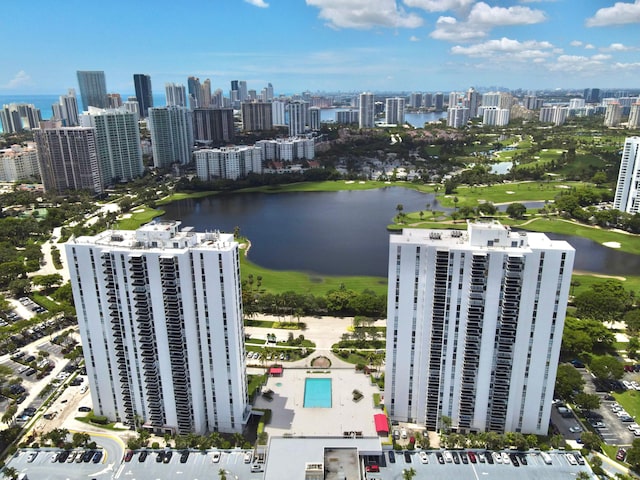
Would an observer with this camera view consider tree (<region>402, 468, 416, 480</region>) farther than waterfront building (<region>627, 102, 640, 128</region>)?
No

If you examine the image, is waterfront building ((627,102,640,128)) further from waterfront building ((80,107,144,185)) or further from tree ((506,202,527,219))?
waterfront building ((80,107,144,185))

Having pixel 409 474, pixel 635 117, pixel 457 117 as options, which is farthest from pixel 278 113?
pixel 409 474

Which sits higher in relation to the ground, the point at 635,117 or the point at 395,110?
the point at 395,110

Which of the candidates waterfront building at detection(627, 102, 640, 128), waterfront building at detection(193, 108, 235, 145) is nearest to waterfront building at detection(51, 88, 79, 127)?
waterfront building at detection(193, 108, 235, 145)

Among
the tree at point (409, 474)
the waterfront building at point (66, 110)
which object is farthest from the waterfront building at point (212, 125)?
the tree at point (409, 474)

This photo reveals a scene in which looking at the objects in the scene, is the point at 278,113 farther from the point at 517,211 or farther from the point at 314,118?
the point at 517,211

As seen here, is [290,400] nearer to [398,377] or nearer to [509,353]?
[398,377]

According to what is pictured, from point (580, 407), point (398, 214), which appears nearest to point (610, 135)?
point (398, 214)
